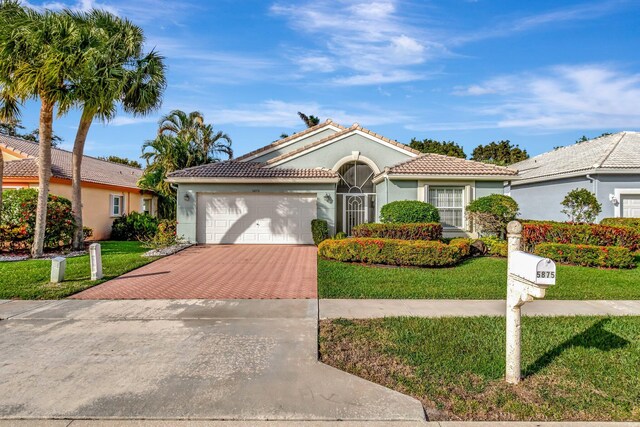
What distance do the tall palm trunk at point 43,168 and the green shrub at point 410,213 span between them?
11975 mm

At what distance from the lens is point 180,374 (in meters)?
4.02

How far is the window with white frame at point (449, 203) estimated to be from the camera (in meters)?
16.0

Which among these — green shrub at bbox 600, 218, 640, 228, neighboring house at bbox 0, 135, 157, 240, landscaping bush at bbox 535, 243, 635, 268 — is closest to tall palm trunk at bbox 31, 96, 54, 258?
neighboring house at bbox 0, 135, 157, 240

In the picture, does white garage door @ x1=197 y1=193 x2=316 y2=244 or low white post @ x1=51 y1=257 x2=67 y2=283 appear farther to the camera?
white garage door @ x1=197 y1=193 x2=316 y2=244

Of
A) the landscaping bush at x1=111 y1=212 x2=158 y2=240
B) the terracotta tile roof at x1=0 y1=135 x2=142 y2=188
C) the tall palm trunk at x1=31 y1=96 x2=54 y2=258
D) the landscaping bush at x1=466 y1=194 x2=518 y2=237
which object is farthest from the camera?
the landscaping bush at x1=111 y1=212 x2=158 y2=240

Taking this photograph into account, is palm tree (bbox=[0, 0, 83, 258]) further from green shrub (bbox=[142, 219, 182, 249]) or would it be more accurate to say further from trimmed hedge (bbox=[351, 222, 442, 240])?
trimmed hedge (bbox=[351, 222, 442, 240])

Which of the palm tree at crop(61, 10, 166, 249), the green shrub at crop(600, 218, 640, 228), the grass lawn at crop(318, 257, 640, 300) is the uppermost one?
the palm tree at crop(61, 10, 166, 249)

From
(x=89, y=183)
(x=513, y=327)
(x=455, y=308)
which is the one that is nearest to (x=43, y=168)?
(x=89, y=183)

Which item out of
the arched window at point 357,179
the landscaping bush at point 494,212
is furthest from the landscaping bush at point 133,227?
the landscaping bush at point 494,212

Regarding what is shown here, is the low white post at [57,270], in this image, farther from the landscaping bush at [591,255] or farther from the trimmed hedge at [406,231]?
the landscaping bush at [591,255]

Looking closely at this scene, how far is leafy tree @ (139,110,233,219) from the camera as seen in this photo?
21.6 m

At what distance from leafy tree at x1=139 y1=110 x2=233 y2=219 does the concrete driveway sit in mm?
16284

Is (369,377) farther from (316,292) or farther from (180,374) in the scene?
(316,292)

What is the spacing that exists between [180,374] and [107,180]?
→ 1975cm
